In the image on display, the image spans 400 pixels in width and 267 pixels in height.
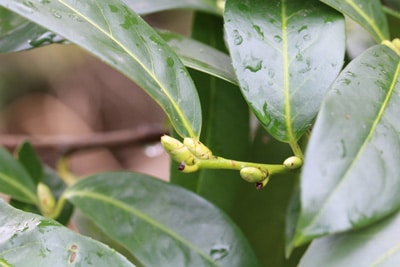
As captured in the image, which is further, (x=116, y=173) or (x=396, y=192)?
(x=116, y=173)

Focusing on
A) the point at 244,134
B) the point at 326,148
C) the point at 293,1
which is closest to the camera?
the point at 326,148

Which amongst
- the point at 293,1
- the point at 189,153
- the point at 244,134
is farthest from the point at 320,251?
the point at 244,134

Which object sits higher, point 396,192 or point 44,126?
point 396,192

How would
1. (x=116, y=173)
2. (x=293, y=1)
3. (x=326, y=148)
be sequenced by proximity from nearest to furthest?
(x=326, y=148) → (x=293, y=1) → (x=116, y=173)

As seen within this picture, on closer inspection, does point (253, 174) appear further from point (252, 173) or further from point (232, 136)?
point (232, 136)

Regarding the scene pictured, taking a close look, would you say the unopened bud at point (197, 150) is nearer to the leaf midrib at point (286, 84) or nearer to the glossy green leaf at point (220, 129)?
the leaf midrib at point (286, 84)

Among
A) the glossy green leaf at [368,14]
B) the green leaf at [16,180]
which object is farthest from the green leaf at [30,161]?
the glossy green leaf at [368,14]

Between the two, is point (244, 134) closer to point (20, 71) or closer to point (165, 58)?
point (165, 58)

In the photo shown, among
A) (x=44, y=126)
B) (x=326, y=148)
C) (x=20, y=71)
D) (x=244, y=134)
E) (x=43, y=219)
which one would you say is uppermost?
(x=326, y=148)

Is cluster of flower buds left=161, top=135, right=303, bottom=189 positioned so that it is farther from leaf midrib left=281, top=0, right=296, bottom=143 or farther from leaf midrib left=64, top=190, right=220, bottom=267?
leaf midrib left=64, top=190, right=220, bottom=267
